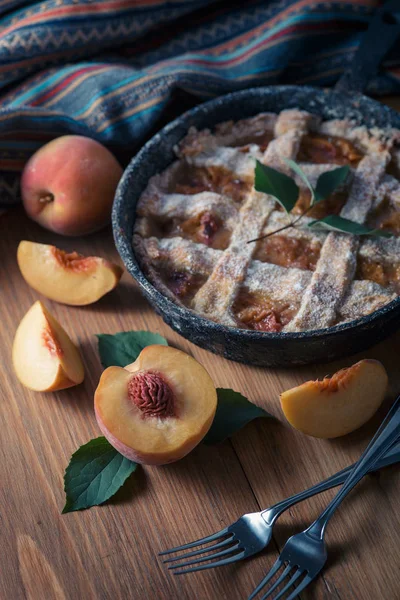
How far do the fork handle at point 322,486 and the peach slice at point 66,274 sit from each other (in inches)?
23.4

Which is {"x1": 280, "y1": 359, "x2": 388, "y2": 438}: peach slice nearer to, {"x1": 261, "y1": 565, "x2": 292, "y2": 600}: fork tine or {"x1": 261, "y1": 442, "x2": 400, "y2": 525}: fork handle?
{"x1": 261, "y1": 442, "x2": 400, "y2": 525}: fork handle

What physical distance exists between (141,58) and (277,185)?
2.21 feet

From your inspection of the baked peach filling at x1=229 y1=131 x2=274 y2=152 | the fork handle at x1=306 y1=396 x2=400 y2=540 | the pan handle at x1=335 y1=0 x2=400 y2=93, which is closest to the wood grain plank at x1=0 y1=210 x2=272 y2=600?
the fork handle at x1=306 y1=396 x2=400 y2=540

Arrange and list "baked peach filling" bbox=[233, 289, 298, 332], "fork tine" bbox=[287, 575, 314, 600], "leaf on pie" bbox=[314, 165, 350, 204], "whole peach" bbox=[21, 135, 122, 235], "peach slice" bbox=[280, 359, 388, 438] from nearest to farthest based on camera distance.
Result: "fork tine" bbox=[287, 575, 314, 600], "peach slice" bbox=[280, 359, 388, 438], "baked peach filling" bbox=[233, 289, 298, 332], "leaf on pie" bbox=[314, 165, 350, 204], "whole peach" bbox=[21, 135, 122, 235]

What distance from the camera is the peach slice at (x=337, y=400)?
126 centimetres

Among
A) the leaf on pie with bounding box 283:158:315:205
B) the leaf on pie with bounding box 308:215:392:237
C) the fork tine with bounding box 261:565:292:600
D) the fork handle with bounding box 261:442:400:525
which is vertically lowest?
the fork tine with bounding box 261:565:292:600

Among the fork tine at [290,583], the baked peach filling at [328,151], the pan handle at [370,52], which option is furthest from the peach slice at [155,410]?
the pan handle at [370,52]

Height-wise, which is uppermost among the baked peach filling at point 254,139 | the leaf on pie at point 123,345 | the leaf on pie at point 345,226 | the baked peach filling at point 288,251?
the baked peach filling at point 254,139

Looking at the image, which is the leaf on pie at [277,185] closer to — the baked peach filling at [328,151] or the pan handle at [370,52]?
the baked peach filling at [328,151]

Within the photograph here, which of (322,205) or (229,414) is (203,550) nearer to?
(229,414)

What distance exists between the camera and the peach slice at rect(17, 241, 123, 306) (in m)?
1.52

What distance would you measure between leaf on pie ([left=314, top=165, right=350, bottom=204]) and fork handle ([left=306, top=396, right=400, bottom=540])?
466mm

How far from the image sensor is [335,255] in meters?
1.44

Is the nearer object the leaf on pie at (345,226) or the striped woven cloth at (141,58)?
the leaf on pie at (345,226)
